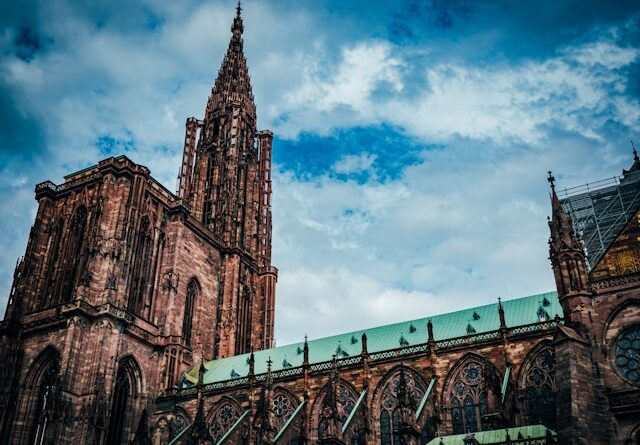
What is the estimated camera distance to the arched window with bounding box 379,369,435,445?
3056 cm

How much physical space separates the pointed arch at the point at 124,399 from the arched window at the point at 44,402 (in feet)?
9.95

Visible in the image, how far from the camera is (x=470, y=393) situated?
96.4 feet

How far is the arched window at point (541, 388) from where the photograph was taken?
88.4 feet

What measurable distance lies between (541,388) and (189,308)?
75.3 feet

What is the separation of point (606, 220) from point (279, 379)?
18860mm

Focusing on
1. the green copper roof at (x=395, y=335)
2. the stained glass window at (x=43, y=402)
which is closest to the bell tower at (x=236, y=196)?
the green copper roof at (x=395, y=335)

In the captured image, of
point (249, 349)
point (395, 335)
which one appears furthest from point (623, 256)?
point (249, 349)

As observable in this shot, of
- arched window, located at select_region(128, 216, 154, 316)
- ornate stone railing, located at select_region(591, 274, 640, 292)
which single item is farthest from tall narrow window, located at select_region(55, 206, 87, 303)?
ornate stone railing, located at select_region(591, 274, 640, 292)

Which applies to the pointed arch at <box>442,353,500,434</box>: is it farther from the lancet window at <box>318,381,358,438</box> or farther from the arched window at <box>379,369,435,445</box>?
the lancet window at <box>318,381,358,438</box>

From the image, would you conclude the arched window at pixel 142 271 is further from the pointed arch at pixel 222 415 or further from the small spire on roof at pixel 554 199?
the small spire on roof at pixel 554 199

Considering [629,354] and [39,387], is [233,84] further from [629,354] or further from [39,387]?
[629,354]

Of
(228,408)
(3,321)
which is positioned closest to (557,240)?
(228,408)

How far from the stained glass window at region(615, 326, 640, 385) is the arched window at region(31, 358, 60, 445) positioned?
24952mm

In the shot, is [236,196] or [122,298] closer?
[122,298]
